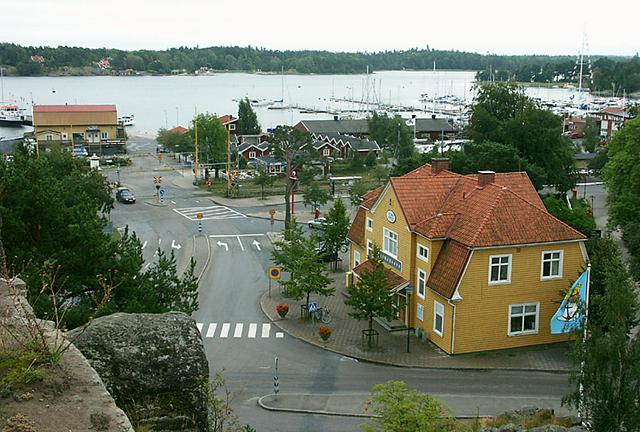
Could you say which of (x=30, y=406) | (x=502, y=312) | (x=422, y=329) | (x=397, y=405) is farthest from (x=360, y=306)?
(x=30, y=406)

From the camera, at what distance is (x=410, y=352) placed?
25.5 meters

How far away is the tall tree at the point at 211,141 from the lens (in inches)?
2913

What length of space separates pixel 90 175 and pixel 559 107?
13635cm

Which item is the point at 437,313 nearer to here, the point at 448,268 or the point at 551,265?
the point at 448,268

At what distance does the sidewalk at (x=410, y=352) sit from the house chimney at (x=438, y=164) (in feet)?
25.4

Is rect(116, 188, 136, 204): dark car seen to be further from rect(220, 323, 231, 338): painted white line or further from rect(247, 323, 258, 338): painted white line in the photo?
rect(247, 323, 258, 338): painted white line

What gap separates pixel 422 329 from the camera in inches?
1057

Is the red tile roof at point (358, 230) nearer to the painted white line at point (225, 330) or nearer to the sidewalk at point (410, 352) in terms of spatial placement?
the sidewalk at point (410, 352)

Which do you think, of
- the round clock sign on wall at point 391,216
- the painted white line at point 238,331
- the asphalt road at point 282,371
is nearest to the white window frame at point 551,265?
the asphalt road at point 282,371

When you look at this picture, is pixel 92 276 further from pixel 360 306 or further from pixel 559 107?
pixel 559 107

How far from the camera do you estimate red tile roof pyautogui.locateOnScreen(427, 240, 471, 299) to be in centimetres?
2478

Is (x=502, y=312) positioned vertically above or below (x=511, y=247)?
below

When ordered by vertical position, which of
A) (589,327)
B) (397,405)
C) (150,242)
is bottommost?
(150,242)

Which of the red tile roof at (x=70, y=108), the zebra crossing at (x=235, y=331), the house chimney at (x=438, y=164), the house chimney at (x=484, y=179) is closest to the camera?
the zebra crossing at (x=235, y=331)
